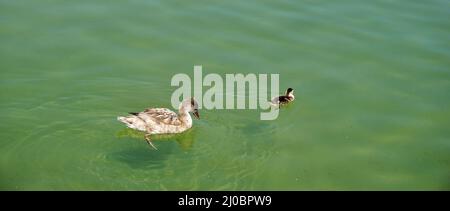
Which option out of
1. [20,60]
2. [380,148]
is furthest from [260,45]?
[20,60]

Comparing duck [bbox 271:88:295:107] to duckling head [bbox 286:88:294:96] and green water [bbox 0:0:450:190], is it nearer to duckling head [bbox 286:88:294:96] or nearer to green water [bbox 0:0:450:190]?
duckling head [bbox 286:88:294:96]

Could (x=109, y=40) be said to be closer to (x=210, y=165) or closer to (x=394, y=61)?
(x=210, y=165)

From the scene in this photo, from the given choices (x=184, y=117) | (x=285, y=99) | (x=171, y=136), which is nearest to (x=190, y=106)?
(x=184, y=117)

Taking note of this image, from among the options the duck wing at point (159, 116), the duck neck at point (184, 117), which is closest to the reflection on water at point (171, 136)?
the duck neck at point (184, 117)

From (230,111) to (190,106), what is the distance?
848 millimetres

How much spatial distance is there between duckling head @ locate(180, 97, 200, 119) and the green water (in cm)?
32

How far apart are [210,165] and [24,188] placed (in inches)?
112

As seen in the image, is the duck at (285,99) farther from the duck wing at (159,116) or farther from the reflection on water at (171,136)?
the duck wing at (159,116)

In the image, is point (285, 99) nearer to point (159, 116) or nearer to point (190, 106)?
point (190, 106)

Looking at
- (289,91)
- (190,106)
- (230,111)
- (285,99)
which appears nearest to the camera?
(190,106)

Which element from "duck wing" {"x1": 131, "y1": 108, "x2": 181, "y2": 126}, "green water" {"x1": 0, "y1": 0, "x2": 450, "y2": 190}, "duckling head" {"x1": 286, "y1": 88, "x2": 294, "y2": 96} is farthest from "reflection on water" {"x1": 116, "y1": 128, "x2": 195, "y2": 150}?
"duckling head" {"x1": 286, "y1": 88, "x2": 294, "y2": 96}

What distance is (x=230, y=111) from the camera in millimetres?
11039

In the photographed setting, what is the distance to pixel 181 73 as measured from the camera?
12.0m

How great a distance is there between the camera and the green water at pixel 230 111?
9.33 meters
